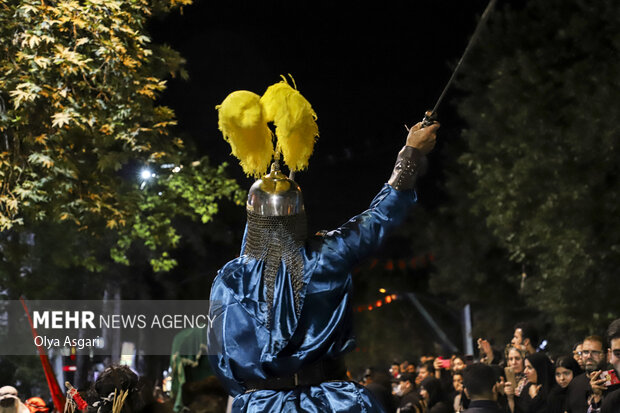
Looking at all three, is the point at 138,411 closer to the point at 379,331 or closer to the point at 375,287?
the point at 375,287

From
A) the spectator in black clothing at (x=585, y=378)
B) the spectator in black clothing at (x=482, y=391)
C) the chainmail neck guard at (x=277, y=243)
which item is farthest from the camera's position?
the spectator in black clothing at (x=585, y=378)

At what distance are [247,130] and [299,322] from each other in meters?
1.07

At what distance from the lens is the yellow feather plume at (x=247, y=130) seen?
16.5 ft

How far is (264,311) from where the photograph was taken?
16.0ft

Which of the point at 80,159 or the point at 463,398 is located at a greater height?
the point at 80,159

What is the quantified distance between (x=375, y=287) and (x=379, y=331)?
1351 centimetres

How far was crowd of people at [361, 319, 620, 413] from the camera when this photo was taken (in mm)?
6910

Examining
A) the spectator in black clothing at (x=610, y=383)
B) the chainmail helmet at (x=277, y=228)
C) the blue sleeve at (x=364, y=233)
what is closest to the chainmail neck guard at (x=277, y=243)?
the chainmail helmet at (x=277, y=228)

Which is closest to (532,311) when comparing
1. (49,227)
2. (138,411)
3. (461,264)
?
(461,264)

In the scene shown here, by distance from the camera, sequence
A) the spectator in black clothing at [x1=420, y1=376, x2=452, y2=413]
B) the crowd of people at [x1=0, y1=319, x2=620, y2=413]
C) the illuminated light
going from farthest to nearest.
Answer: the illuminated light, the spectator in black clothing at [x1=420, y1=376, x2=452, y2=413], the crowd of people at [x1=0, y1=319, x2=620, y2=413]

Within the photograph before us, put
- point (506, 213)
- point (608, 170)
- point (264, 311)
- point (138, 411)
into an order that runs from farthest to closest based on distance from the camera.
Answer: point (506, 213) < point (608, 170) < point (138, 411) < point (264, 311)

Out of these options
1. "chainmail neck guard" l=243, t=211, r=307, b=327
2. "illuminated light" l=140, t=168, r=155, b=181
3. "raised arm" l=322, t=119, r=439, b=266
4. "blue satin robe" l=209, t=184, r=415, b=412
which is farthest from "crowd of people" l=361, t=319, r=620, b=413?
"illuminated light" l=140, t=168, r=155, b=181

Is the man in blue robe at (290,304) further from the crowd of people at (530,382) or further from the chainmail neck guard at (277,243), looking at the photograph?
the crowd of people at (530,382)

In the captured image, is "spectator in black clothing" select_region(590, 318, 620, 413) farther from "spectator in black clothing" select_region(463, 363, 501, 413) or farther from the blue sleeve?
the blue sleeve
